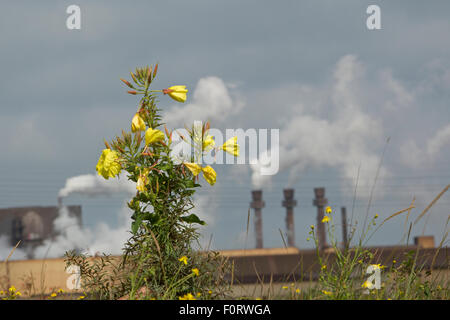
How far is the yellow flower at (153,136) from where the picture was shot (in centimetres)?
276

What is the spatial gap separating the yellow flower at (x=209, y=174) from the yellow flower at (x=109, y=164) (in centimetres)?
49

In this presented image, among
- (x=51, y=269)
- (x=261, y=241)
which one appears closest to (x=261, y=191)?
(x=261, y=241)

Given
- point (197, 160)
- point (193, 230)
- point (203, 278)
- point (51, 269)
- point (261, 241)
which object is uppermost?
point (197, 160)

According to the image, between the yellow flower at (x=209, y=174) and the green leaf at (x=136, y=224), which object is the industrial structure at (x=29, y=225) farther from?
the yellow flower at (x=209, y=174)

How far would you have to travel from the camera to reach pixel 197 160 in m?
2.84

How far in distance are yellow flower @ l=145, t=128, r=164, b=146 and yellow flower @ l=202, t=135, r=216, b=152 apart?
0.24m

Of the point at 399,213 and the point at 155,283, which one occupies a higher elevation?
the point at 399,213

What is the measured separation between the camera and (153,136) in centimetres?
277

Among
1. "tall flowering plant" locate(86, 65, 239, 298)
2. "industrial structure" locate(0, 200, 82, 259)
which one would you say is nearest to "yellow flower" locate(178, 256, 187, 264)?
"tall flowering plant" locate(86, 65, 239, 298)

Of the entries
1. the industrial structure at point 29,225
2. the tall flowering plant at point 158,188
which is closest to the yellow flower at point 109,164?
the tall flowering plant at point 158,188
